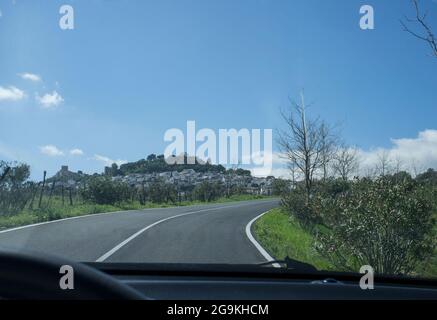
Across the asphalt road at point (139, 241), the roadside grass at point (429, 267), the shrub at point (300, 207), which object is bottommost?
the roadside grass at point (429, 267)

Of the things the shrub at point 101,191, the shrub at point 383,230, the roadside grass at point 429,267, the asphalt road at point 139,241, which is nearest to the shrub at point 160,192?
the shrub at point 101,191

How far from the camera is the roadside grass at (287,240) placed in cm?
1080

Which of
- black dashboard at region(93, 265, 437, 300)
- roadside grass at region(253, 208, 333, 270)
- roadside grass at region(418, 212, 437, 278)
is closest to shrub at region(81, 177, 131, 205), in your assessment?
roadside grass at region(253, 208, 333, 270)

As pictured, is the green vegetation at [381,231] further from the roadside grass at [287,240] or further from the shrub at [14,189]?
the shrub at [14,189]

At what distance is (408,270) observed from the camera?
8727 millimetres

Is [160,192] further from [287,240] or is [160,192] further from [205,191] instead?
[287,240]

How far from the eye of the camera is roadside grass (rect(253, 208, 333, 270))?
10.8 m

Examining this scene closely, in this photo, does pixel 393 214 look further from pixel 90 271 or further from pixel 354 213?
pixel 90 271

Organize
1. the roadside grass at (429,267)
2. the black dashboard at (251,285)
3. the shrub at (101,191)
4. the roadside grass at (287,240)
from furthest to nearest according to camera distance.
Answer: the shrub at (101,191), the roadside grass at (287,240), the roadside grass at (429,267), the black dashboard at (251,285)


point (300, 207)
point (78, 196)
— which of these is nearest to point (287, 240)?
point (300, 207)

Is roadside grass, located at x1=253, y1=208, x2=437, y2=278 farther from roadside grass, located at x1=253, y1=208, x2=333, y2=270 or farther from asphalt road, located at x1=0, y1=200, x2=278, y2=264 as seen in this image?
asphalt road, located at x1=0, y1=200, x2=278, y2=264
